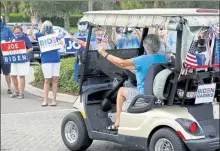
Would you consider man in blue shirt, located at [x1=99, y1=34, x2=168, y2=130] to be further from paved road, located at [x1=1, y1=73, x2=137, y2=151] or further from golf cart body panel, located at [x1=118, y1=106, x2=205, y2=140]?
paved road, located at [x1=1, y1=73, x2=137, y2=151]

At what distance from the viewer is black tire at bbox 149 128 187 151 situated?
5.52m

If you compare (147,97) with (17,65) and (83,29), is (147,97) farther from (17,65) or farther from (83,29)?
(17,65)

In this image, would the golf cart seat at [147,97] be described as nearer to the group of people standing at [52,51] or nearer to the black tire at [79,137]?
the group of people standing at [52,51]

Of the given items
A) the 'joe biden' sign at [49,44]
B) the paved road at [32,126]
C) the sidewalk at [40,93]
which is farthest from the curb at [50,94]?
the 'joe biden' sign at [49,44]

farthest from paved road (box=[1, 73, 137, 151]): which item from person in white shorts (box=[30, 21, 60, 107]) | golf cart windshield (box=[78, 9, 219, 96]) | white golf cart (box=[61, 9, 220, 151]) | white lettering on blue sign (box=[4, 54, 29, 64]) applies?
golf cart windshield (box=[78, 9, 219, 96])

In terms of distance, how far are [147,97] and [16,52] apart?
232 inches

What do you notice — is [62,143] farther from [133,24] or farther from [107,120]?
[133,24]

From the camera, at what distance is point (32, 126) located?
336 inches

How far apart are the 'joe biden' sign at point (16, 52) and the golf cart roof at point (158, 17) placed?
5116mm

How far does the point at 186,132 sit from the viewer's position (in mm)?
5477

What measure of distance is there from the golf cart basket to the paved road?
5.61 feet

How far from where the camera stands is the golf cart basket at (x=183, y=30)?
212 inches

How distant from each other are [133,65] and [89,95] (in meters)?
1.02

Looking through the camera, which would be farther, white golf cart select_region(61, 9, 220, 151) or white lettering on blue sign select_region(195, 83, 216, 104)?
white lettering on blue sign select_region(195, 83, 216, 104)
